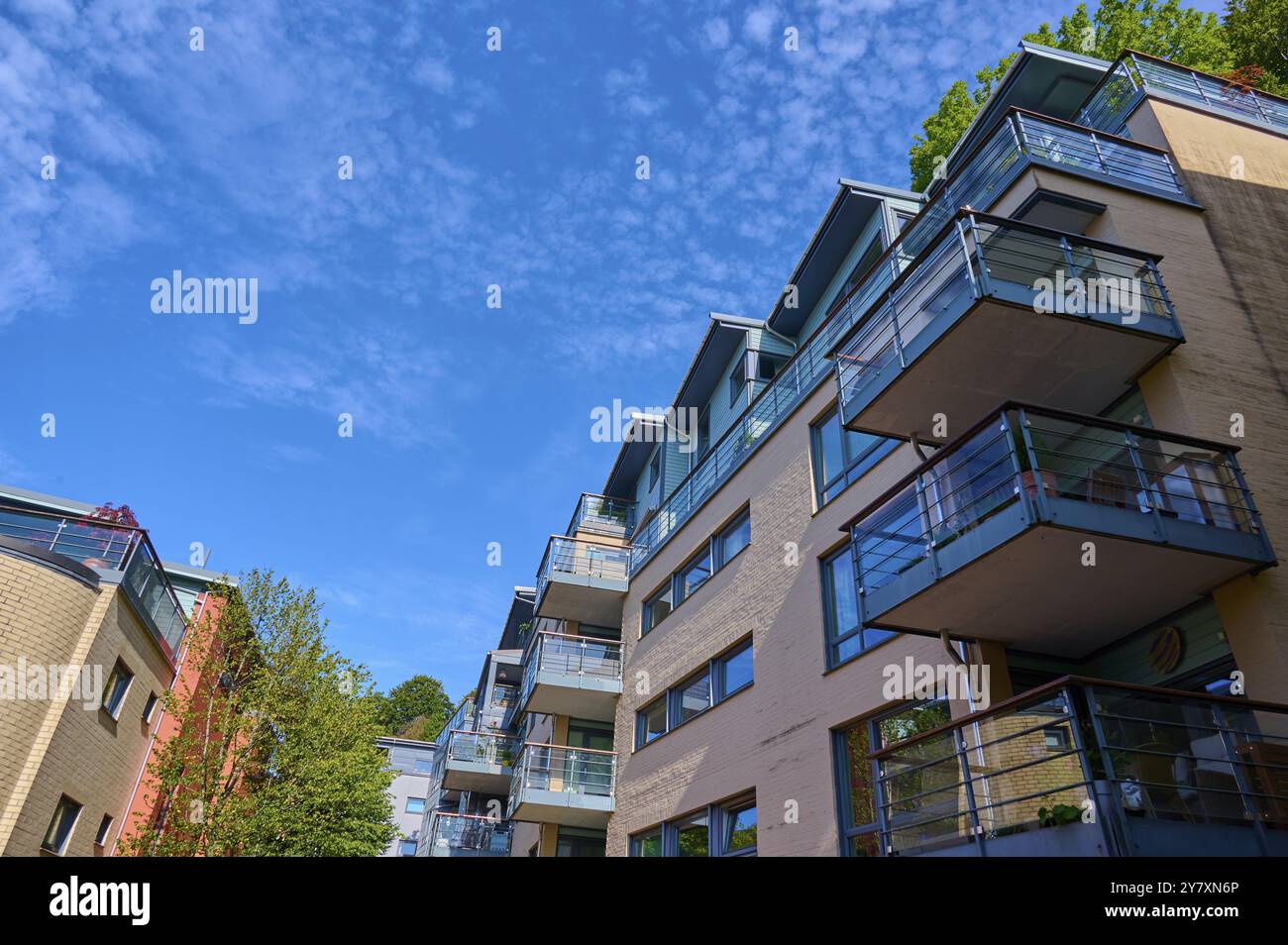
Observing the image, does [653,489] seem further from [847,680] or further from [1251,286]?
[1251,286]

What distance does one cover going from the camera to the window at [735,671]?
48.2 ft

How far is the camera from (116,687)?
16.9 metres

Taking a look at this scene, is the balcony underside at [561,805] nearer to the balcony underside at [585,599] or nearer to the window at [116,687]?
the balcony underside at [585,599]

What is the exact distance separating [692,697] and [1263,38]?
2509 cm

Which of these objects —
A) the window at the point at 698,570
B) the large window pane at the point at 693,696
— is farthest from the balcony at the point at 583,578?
the large window pane at the point at 693,696

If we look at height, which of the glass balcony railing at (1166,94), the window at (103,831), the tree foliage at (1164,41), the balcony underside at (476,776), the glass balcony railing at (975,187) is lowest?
the window at (103,831)

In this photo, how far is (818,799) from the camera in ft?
37.1

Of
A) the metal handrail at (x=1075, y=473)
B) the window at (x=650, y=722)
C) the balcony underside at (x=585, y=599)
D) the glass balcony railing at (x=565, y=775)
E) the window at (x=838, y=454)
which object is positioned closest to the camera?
the metal handrail at (x=1075, y=473)

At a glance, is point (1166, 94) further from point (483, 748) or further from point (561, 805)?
point (483, 748)

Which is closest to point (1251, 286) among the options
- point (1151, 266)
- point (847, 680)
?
point (1151, 266)

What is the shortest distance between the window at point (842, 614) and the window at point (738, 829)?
3.04m

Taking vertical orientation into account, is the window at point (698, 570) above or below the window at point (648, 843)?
above

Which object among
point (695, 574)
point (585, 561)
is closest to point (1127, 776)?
point (695, 574)
